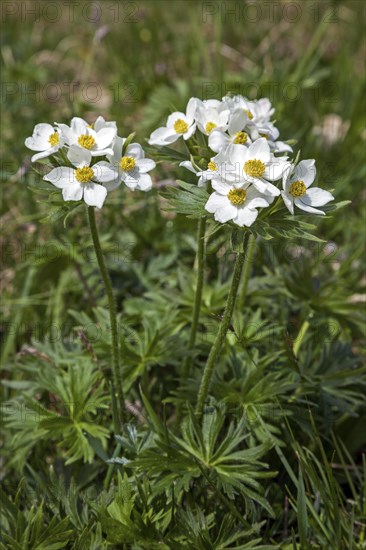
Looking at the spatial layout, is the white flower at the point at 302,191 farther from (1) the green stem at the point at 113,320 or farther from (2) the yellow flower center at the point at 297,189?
(1) the green stem at the point at 113,320

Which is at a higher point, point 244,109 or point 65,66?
point 244,109

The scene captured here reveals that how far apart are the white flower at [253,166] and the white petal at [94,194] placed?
36 cm

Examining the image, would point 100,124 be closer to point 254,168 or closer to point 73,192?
point 73,192

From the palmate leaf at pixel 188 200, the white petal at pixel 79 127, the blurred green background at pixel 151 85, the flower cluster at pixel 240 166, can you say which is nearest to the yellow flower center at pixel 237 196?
the flower cluster at pixel 240 166

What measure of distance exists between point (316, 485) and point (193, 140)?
1235mm

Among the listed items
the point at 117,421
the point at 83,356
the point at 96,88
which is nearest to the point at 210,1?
the point at 96,88

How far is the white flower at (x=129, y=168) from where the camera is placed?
201 cm

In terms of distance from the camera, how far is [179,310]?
2729 millimetres

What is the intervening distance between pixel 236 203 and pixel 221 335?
19.8 inches

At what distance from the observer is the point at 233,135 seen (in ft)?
6.84

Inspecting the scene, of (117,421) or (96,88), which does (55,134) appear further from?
(96,88)

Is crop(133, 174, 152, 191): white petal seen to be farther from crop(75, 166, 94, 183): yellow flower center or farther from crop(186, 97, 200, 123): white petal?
crop(186, 97, 200, 123): white petal

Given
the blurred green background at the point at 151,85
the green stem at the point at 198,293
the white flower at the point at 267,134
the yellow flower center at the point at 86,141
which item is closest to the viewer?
the yellow flower center at the point at 86,141

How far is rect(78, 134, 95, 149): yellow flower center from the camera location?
78.8 inches
